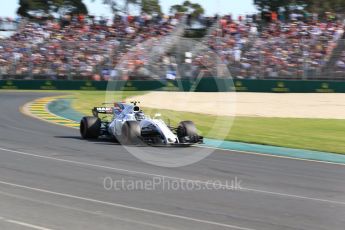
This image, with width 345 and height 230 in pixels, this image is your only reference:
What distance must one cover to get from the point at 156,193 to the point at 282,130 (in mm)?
11324

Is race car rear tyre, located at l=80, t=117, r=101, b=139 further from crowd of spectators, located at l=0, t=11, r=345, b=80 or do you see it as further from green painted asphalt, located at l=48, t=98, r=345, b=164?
crowd of spectators, located at l=0, t=11, r=345, b=80

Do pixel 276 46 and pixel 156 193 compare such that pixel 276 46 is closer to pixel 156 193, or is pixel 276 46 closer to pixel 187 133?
pixel 187 133

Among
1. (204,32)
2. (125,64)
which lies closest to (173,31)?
(204,32)

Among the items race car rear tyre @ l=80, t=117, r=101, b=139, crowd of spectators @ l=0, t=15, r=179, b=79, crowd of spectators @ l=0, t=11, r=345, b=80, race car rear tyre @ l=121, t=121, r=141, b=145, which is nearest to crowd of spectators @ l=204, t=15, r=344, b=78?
crowd of spectators @ l=0, t=11, r=345, b=80

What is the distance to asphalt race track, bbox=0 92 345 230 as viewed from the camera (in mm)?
7613

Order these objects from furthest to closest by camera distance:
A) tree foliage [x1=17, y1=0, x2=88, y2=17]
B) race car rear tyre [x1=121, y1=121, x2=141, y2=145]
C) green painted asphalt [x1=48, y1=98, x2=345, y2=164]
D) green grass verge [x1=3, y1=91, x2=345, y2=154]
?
tree foliage [x1=17, y1=0, x2=88, y2=17] < green grass verge [x1=3, y1=91, x2=345, y2=154] < green painted asphalt [x1=48, y1=98, x2=345, y2=164] < race car rear tyre [x1=121, y1=121, x2=141, y2=145]

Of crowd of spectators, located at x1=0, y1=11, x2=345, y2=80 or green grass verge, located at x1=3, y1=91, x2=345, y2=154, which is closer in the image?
green grass verge, located at x1=3, y1=91, x2=345, y2=154

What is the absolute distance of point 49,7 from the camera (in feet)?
248

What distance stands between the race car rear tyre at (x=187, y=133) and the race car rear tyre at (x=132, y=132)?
103 cm

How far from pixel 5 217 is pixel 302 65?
29.4 m

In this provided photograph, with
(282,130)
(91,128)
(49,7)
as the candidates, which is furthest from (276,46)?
(49,7)

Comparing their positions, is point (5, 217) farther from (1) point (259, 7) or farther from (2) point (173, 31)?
(1) point (259, 7)

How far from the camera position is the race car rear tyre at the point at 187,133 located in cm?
1477

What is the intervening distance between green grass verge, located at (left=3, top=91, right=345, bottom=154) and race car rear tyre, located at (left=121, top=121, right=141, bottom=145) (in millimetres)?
4010
